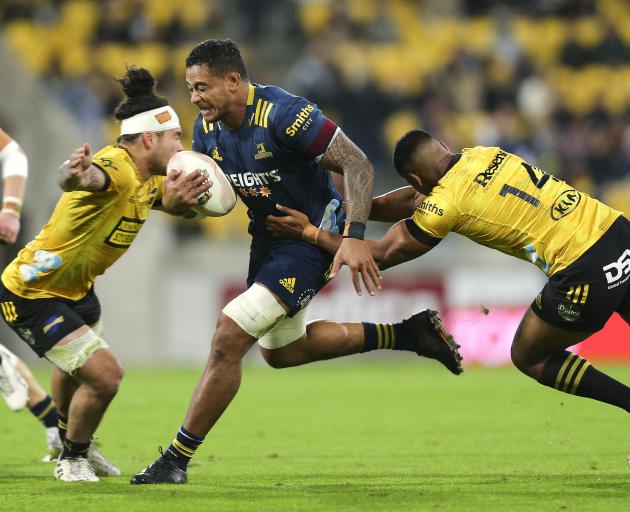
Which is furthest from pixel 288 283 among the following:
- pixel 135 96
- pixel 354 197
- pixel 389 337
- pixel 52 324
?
pixel 135 96

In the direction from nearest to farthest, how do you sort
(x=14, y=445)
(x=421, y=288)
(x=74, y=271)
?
(x=74, y=271)
(x=14, y=445)
(x=421, y=288)

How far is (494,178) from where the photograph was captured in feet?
21.3

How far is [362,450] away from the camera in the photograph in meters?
8.28

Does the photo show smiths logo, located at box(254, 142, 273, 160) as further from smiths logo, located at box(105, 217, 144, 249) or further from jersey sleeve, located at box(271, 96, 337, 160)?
smiths logo, located at box(105, 217, 144, 249)

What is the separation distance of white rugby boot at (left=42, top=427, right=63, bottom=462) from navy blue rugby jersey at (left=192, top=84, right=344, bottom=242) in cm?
200

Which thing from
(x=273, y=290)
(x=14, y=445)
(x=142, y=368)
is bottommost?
(x=142, y=368)

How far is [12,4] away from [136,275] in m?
6.59

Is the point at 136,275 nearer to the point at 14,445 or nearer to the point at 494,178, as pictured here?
the point at 14,445

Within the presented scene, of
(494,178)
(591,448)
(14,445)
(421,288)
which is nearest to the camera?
(494,178)

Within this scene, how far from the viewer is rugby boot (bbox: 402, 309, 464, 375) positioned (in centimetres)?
750

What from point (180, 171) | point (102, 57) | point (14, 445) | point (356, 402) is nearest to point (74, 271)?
point (180, 171)

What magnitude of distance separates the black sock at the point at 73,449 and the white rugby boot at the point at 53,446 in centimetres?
100

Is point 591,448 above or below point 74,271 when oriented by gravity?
below

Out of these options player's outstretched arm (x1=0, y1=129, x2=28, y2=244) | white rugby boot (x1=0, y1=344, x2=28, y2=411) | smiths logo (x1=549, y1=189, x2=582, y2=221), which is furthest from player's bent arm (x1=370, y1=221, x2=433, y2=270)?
white rugby boot (x1=0, y1=344, x2=28, y2=411)
